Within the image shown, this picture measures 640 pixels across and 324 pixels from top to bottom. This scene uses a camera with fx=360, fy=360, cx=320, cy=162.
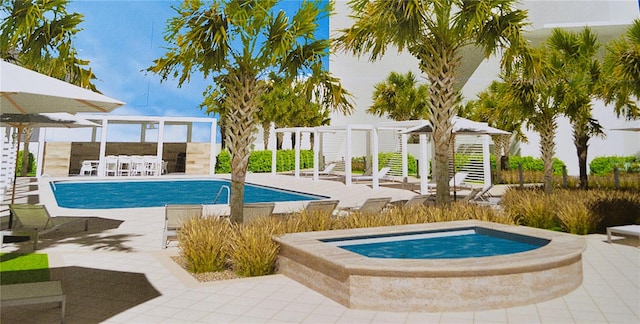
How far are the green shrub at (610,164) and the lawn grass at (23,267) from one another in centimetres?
2893

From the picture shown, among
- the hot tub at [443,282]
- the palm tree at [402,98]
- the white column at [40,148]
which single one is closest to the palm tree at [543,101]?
the hot tub at [443,282]

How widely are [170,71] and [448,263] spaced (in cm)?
670

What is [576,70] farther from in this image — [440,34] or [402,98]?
[402,98]

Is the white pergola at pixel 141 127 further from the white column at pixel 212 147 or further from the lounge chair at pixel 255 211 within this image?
the lounge chair at pixel 255 211

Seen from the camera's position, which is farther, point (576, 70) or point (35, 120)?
point (576, 70)

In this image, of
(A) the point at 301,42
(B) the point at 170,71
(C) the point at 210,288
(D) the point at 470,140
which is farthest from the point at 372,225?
(D) the point at 470,140

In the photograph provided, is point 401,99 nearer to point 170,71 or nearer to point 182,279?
point 170,71

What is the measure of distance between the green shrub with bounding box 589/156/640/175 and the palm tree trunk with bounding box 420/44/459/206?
68.9 feet

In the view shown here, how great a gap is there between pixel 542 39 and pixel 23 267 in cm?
3190

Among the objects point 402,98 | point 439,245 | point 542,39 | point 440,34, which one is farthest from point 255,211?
point 542,39

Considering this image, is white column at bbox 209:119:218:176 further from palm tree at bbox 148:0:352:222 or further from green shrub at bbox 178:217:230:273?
green shrub at bbox 178:217:230:273

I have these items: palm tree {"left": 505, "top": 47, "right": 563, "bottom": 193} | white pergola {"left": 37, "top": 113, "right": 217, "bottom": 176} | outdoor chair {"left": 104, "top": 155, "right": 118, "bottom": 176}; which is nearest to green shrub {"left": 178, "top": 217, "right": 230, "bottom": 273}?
Result: palm tree {"left": 505, "top": 47, "right": 563, "bottom": 193}

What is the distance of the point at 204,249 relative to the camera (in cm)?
540

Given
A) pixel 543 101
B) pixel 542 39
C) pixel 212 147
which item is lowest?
pixel 212 147
